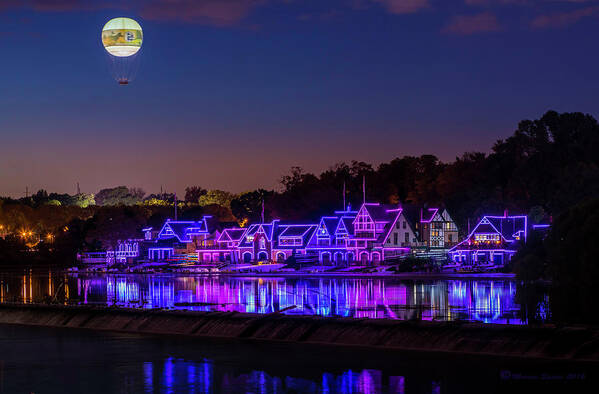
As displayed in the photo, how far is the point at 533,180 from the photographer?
14200 cm

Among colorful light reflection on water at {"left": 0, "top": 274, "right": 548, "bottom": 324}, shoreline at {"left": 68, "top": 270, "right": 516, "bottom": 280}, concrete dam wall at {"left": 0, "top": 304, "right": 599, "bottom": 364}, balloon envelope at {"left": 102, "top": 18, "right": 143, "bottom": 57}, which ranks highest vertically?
balloon envelope at {"left": 102, "top": 18, "right": 143, "bottom": 57}

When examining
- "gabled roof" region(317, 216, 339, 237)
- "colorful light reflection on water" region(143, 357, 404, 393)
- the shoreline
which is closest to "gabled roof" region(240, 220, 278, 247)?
"gabled roof" region(317, 216, 339, 237)

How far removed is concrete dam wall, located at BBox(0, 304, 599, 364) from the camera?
1636 inches

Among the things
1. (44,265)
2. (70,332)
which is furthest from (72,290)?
(44,265)

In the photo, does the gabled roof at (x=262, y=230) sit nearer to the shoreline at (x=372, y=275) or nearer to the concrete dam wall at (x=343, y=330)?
the shoreline at (x=372, y=275)

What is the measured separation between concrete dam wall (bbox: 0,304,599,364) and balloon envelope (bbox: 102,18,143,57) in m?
28.3

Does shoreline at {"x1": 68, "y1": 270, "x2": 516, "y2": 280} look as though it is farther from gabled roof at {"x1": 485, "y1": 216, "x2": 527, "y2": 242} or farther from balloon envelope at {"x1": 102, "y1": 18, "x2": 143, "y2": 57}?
balloon envelope at {"x1": 102, "y1": 18, "x2": 143, "y2": 57}

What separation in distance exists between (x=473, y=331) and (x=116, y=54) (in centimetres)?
4973

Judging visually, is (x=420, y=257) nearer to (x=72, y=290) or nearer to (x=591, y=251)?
(x=72, y=290)

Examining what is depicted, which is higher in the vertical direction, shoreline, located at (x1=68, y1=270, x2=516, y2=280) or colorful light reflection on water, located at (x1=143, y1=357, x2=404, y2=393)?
colorful light reflection on water, located at (x1=143, y1=357, x2=404, y2=393)

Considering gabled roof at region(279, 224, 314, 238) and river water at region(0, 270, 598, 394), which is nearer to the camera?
river water at region(0, 270, 598, 394)

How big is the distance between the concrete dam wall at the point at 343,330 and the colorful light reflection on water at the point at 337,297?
6645 mm

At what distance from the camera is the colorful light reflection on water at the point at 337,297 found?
201ft

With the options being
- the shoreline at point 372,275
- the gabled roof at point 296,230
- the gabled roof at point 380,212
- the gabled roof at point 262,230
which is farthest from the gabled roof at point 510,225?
the gabled roof at point 262,230
